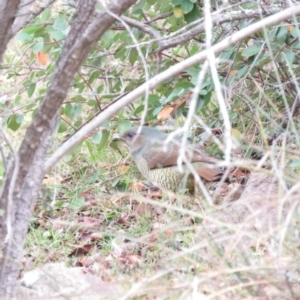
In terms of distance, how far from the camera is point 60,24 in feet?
13.2

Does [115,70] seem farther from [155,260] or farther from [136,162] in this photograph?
[155,260]

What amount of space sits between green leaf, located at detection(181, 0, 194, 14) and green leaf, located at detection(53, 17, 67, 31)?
627 millimetres

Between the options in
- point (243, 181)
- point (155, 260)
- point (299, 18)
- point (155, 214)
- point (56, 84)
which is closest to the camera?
point (56, 84)

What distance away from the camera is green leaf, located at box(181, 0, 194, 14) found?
3.90 m

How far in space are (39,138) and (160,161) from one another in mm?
2436

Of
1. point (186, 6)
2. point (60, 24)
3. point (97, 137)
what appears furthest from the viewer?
point (97, 137)

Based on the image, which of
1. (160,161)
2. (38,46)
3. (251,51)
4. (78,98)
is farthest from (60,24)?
(160,161)

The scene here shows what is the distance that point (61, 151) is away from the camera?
255 cm

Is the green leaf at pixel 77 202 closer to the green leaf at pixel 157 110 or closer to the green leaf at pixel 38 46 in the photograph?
the green leaf at pixel 157 110

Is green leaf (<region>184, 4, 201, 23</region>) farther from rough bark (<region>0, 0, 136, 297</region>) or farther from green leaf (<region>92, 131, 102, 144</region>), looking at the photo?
rough bark (<region>0, 0, 136, 297</region>)

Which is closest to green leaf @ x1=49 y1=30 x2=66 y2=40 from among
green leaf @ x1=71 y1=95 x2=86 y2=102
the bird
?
green leaf @ x1=71 y1=95 x2=86 y2=102

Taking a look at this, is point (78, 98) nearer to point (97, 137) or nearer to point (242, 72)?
point (97, 137)

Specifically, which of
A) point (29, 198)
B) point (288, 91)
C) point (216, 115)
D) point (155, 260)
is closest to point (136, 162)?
point (216, 115)

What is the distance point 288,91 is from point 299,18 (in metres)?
0.53
